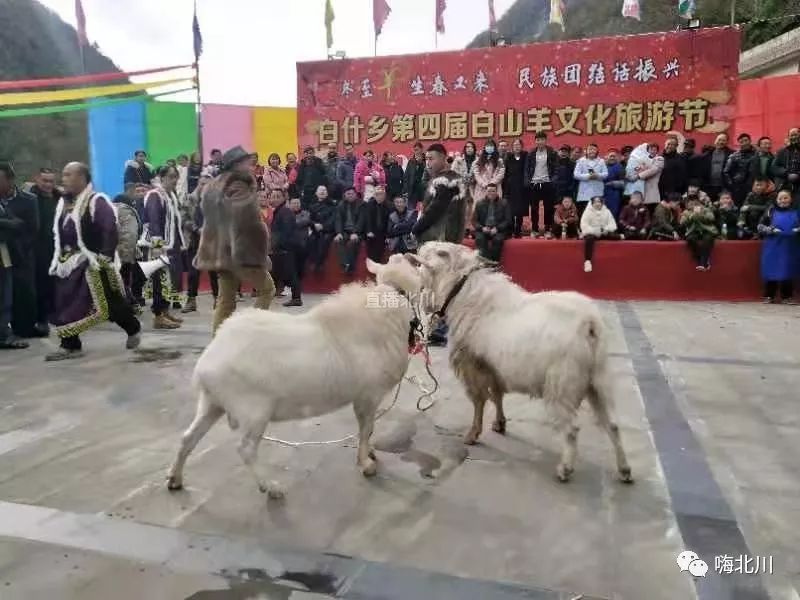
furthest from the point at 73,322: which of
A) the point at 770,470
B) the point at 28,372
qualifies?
the point at 770,470

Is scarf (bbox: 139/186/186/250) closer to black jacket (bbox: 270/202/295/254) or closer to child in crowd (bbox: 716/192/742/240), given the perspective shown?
black jacket (bbox: 270/202/295/254)

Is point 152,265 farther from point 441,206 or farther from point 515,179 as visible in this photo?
point 515,179

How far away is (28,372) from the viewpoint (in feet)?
19.5

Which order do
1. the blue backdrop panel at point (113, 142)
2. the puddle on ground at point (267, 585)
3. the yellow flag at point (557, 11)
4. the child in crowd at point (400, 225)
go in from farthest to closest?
1. the yellow flag at point (557, 11)
2. the blue backdrop panel at point (113, 142)
3. the child in crowd at point (400, 225)
4. the puddle on ground at point (267, 585)

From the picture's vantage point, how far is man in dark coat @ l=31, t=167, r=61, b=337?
7.69 m

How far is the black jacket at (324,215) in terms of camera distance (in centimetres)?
1047

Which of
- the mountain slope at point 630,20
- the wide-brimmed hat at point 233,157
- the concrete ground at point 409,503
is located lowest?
the concrete ground at point 409,503

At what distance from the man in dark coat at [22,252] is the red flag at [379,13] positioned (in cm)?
1061

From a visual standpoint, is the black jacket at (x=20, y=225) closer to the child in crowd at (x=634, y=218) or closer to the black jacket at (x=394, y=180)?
the black jacket at (x=394, y=180)

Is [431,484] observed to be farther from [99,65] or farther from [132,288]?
[99,65]

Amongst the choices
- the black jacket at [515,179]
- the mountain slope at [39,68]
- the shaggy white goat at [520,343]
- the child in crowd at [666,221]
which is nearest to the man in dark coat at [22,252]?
the shaggy white goat at [520,343]

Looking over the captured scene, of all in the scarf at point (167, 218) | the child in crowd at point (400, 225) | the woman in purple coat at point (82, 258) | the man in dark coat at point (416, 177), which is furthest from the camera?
the man in dark coat at point (416, 177)

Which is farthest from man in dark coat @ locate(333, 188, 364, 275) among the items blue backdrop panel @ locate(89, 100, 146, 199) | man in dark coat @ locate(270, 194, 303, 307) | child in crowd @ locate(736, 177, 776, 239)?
blue backdrop panel @ locate(89, 100, 146, 199)

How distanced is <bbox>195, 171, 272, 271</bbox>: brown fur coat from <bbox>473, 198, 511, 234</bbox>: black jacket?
511 cm
